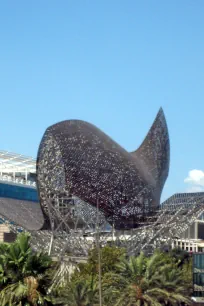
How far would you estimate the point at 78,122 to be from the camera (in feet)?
197

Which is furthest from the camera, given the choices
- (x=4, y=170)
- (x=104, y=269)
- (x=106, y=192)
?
(x=4, y=170)

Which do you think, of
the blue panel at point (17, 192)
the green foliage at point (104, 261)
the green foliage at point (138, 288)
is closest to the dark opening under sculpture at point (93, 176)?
the green foliage at point (104, 261)

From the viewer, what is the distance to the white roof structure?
100250mm

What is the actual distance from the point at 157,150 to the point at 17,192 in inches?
1501

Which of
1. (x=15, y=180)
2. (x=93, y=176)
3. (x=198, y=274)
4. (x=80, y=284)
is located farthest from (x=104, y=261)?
(x=15, y=180)

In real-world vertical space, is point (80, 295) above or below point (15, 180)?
below

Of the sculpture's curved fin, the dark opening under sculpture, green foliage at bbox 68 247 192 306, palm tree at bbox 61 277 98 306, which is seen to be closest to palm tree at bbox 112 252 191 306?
green foliage at bbox 68 247 192 306

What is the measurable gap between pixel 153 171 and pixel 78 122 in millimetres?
8955

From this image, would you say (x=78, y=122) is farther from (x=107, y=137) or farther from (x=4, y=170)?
(x=4, y=170)

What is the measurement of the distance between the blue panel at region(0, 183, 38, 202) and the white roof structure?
304 centimetres

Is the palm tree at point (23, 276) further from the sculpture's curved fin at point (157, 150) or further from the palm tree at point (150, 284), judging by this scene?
the sculpture's curved fin at point (157, 150)

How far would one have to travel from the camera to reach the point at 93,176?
58.1 m

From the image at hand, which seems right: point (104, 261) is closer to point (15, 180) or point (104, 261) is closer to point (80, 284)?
point (80, 284)

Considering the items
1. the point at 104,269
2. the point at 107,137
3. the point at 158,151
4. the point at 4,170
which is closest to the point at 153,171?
the point at 158,151
